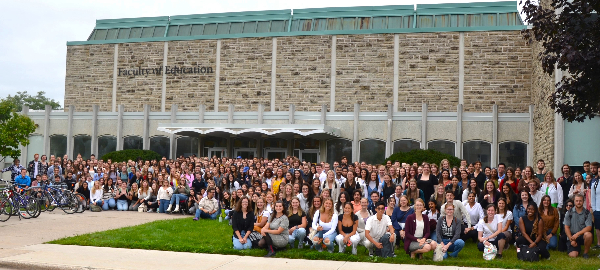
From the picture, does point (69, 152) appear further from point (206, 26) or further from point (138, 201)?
point (138, 201)

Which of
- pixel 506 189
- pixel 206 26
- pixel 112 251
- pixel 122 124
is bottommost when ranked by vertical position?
pixel 112 251

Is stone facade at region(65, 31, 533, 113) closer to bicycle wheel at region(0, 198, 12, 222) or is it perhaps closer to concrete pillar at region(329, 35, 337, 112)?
concrete pillar at region(329, 35, 337, 112)

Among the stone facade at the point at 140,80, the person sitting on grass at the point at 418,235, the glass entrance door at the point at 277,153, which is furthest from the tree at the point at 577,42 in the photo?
the stone facade at the point at 140,80

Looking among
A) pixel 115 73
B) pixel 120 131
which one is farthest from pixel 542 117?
pixel 115 73

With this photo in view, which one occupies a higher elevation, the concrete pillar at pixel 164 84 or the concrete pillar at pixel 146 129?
the concrete pillar at pixel 164 84

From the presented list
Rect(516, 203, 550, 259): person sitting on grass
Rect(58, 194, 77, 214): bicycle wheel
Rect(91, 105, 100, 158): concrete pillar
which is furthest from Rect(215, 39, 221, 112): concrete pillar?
Rect(516, 203, 550, 259): person sitting on grass

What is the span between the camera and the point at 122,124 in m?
29.7

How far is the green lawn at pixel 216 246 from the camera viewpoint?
971cm

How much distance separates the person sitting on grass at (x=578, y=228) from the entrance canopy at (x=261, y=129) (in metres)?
13.9

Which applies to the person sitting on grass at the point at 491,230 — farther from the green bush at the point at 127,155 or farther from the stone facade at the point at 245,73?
the stone facade at the point at 245,73

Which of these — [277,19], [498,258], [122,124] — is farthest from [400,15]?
[498,258]

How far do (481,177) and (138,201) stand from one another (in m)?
10.4

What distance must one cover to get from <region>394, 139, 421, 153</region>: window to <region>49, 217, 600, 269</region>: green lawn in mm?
13928

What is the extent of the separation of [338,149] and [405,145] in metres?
3.15
